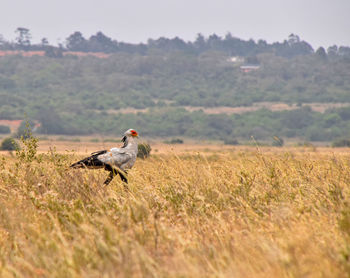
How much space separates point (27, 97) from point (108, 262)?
3631 inches

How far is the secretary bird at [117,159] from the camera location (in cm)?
874

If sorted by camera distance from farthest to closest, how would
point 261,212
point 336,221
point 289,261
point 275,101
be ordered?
1. point 275,101
2. point 261,212
3. point 336,221
4. point 289,261

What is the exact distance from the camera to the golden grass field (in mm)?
4793

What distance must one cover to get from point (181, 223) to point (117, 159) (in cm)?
197

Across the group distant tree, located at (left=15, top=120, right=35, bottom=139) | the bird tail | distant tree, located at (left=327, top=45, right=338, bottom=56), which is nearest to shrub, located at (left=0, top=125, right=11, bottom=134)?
distant tree, located at (left=15, top=120, right=35, bottom=139)

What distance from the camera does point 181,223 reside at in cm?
712

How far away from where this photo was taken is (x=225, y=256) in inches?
203

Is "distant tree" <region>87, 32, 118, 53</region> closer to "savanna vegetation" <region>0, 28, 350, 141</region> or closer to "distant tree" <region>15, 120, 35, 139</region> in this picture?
"savanna vegetation" <region>0, 28, 350, 141</region>

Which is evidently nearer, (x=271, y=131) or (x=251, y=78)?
(x=271, y=131)

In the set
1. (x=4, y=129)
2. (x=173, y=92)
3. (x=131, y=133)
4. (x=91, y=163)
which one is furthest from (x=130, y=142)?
(x=173, y=92)

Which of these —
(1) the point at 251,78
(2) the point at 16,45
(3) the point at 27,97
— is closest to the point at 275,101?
(1) the point at 251,78

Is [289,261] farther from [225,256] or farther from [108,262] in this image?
[108,262]

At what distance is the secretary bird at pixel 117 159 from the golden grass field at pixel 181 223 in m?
0.15

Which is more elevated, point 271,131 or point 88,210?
point 88,210
